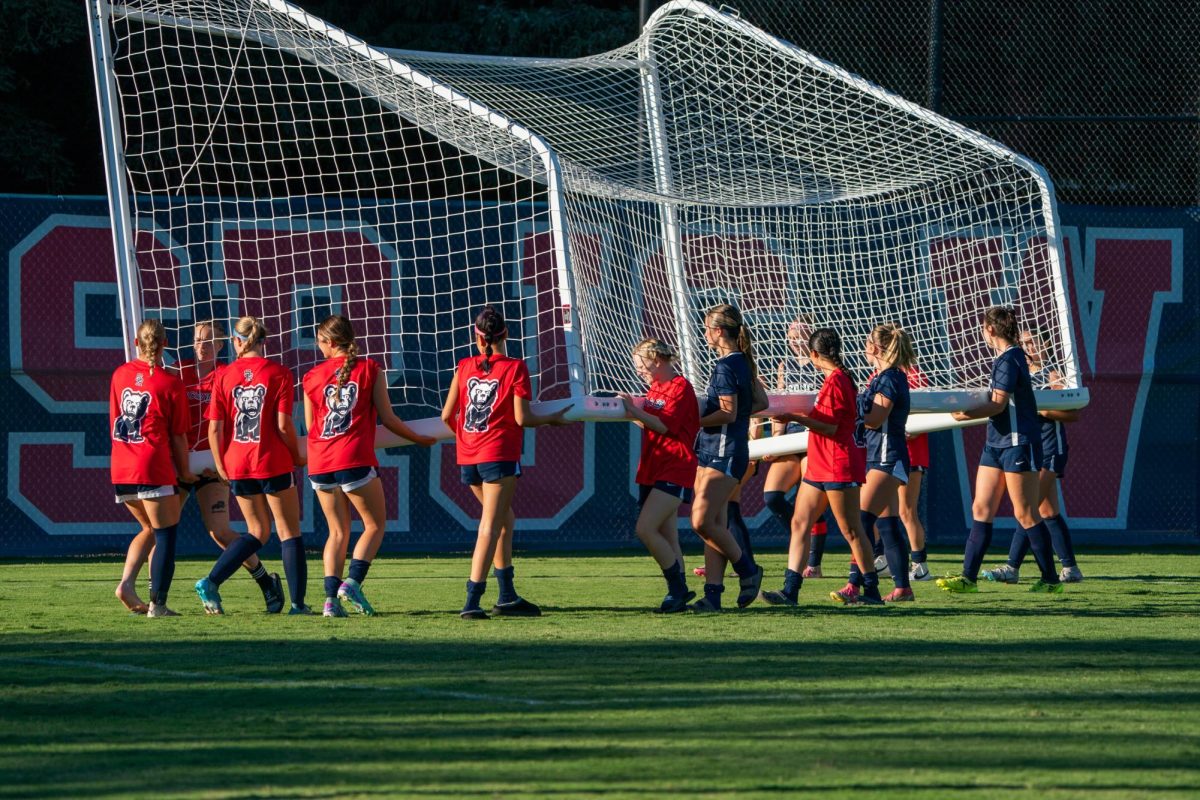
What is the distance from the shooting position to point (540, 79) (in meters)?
13.2

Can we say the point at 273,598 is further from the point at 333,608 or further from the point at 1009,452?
the point at 1009,452

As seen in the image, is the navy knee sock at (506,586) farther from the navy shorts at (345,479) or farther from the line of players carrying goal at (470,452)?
the navy shorts at (345,479)

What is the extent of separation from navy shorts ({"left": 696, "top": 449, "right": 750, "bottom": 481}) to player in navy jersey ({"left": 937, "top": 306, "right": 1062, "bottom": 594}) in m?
1.92

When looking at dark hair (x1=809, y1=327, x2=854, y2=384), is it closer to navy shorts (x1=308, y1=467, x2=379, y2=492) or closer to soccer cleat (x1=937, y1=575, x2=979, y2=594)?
soccer cleat (x1=937, y1=575, x2=979, y2=594)

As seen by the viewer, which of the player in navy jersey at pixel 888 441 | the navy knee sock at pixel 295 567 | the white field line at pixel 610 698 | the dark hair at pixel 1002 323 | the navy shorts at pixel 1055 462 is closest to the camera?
the white field line at pixel 610 698

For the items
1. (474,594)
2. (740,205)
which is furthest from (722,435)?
(740,205)

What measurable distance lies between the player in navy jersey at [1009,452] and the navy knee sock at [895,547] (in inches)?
29.8

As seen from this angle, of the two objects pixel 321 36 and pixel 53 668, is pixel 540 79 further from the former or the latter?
pixel 53 668

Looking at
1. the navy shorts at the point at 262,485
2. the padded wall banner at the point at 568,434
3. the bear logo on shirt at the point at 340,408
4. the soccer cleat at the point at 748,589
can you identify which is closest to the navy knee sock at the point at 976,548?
the soccer cleat at the point at 748,589

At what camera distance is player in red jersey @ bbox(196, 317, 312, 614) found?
938 cm

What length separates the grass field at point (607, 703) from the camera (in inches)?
199

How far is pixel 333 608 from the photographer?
372 inches

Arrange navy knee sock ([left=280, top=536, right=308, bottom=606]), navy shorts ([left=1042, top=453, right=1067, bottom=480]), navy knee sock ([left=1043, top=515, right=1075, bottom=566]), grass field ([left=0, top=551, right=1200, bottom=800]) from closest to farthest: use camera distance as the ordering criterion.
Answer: grass field ([left=0, top=551, right=1200, bottom=800]) → navy knee sock ([left=280, top=536, right=308, bottom=606]) → navy knee sock ([left=1043, top=515, right=1075, bottom=566]) → navy shorts ([left=1042, top=453, right=1067, bottom=480])

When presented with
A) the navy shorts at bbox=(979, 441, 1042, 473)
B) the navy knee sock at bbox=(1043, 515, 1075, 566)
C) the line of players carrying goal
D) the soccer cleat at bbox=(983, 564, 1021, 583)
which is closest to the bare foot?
the line of players carrying goal
